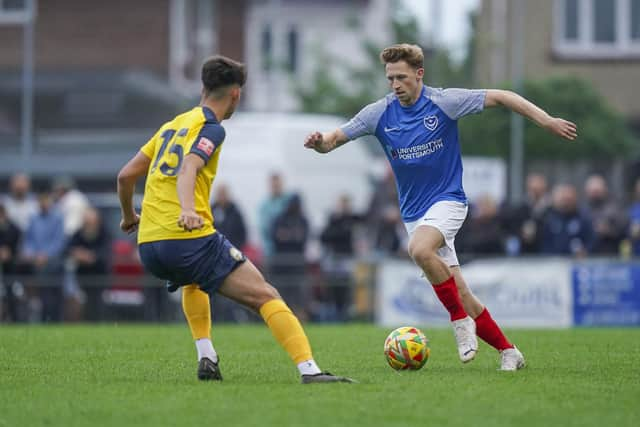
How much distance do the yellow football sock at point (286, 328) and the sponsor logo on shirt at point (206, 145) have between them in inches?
39.5

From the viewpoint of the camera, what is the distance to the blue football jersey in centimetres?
1025

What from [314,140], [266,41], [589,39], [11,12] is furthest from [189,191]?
[266,41]

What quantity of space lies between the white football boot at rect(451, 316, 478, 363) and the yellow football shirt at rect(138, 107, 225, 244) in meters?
2.16

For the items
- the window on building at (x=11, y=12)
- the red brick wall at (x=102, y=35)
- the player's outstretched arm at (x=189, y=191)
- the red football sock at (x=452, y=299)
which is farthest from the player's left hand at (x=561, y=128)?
the red brick wall at (x=102, y=35)

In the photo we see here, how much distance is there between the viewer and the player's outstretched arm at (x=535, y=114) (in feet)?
31.4

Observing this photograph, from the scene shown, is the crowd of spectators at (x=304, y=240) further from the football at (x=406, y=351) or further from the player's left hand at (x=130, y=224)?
the player's left hand at (x=130, y=224)

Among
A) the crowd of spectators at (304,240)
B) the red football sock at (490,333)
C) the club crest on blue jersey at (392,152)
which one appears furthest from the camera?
the crowd of spectators at (304,240)

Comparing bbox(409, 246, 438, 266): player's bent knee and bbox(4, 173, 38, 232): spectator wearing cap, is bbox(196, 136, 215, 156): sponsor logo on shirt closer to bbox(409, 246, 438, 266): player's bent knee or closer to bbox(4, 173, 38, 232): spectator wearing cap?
bbox(409, 246, 438, 266): player's bent knee

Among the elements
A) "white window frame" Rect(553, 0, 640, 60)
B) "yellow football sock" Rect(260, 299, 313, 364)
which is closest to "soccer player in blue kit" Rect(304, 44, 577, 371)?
"yellow football sock" Rect(260, 299, 313, 364)

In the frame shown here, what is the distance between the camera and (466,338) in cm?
996

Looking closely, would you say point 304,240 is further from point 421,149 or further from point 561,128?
point 561,128

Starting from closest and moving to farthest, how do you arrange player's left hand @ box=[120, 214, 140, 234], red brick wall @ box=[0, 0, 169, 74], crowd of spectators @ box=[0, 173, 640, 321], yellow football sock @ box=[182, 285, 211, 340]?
1. yellow football sock @ box=[182, 285, 211, 340]
2. player's left hand @ box=[120, 214, 140, 234]
3. crowd of spectators @ box=[0, 173, 640, 321]
4. red brick wall @ box=[0, 0, 169, 74]

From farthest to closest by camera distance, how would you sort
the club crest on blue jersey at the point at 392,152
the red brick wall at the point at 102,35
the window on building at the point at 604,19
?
the red brick wall at the point at 102,35
the window on building at the point at 604,19
the club crest on blue jersey at the point at 392,152

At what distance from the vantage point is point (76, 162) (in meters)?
27.8
